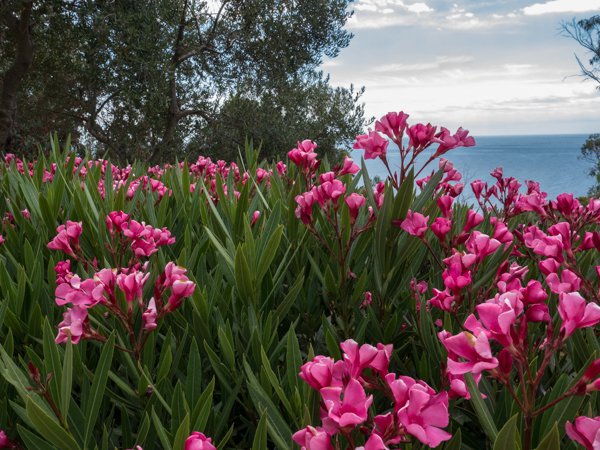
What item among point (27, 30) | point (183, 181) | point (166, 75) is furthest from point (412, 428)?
point (27, 30)

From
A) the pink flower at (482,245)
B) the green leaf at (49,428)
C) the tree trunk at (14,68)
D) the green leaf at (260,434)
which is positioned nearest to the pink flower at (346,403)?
the green leaf at (260,434)

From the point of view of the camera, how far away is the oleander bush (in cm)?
79

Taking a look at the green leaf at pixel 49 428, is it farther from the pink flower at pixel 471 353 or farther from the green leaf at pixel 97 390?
the pink flower at pixel 471 353

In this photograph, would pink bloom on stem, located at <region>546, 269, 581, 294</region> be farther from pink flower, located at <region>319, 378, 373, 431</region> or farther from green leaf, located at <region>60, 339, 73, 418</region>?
green leaf, located at <region>60, 339, 73, 418</region>

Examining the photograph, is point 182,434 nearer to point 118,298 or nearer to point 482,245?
point 118,298

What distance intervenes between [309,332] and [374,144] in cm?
62

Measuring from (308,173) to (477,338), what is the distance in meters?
1.36

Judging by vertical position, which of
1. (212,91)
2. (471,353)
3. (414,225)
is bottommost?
(471,353)

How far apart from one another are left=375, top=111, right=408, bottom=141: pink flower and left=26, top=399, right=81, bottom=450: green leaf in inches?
45.9

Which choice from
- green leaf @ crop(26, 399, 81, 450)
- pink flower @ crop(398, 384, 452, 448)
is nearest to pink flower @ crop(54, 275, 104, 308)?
green leaf @ crop(26, 399, 81, 450)

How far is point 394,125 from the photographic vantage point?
65.4 inches

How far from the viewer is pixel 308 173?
206cm

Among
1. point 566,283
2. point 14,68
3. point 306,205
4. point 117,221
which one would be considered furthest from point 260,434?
point 14,68

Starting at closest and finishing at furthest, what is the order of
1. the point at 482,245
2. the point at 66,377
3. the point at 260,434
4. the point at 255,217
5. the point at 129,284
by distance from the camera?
1. the point at 260,434
2. the point at 66,377
3. the point at 129,284
4. the point at 482,245
5. the point at 255,217
